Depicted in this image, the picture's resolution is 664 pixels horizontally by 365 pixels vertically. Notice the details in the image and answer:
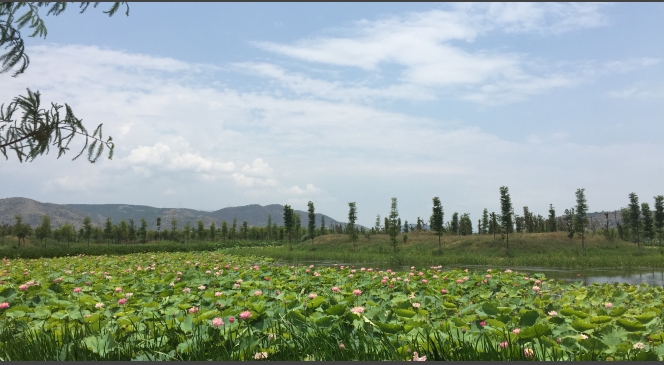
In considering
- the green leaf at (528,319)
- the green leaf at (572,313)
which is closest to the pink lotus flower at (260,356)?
the green leaf at (528,319)

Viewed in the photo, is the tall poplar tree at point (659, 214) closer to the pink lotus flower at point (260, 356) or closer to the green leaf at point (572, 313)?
the green leaf at point (572, 313)

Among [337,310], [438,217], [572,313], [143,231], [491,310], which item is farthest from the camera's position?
[143,231]

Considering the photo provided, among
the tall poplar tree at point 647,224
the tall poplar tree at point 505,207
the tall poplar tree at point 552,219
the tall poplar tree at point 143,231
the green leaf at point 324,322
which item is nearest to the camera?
the green leaf at point 324,322

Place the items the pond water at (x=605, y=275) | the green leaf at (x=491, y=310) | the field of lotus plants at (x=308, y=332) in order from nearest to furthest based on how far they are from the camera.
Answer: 1. the field of lotus plants at (x=308, y=332)
2. the green leaf at (x=491, y=310)
3. the pond water at (x=605, y=275)

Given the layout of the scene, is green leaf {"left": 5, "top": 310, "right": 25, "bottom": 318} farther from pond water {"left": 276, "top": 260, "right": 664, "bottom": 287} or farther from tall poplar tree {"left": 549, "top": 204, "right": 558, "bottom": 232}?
tall poplar tree {"left": 549, "top": 204, "right": 558, "bottom": 232}

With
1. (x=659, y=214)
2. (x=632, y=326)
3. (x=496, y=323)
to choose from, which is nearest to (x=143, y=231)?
(x=659, y=214)

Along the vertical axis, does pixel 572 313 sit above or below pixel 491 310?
below

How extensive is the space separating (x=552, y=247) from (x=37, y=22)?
134 ft

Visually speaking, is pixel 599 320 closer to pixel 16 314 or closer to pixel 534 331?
pixel 534 331

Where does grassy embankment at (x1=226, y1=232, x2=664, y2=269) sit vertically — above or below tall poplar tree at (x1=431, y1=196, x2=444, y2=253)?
below

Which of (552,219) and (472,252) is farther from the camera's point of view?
(552,219)

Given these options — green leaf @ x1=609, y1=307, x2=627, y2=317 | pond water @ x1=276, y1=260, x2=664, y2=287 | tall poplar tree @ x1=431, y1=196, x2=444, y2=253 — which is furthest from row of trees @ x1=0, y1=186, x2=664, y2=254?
green leaf @ x1=609, y1=307, x2=627, y2=317

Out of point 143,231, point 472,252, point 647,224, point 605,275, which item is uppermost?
point 647,224

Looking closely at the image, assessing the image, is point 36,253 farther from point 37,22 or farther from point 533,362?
point 533,362
